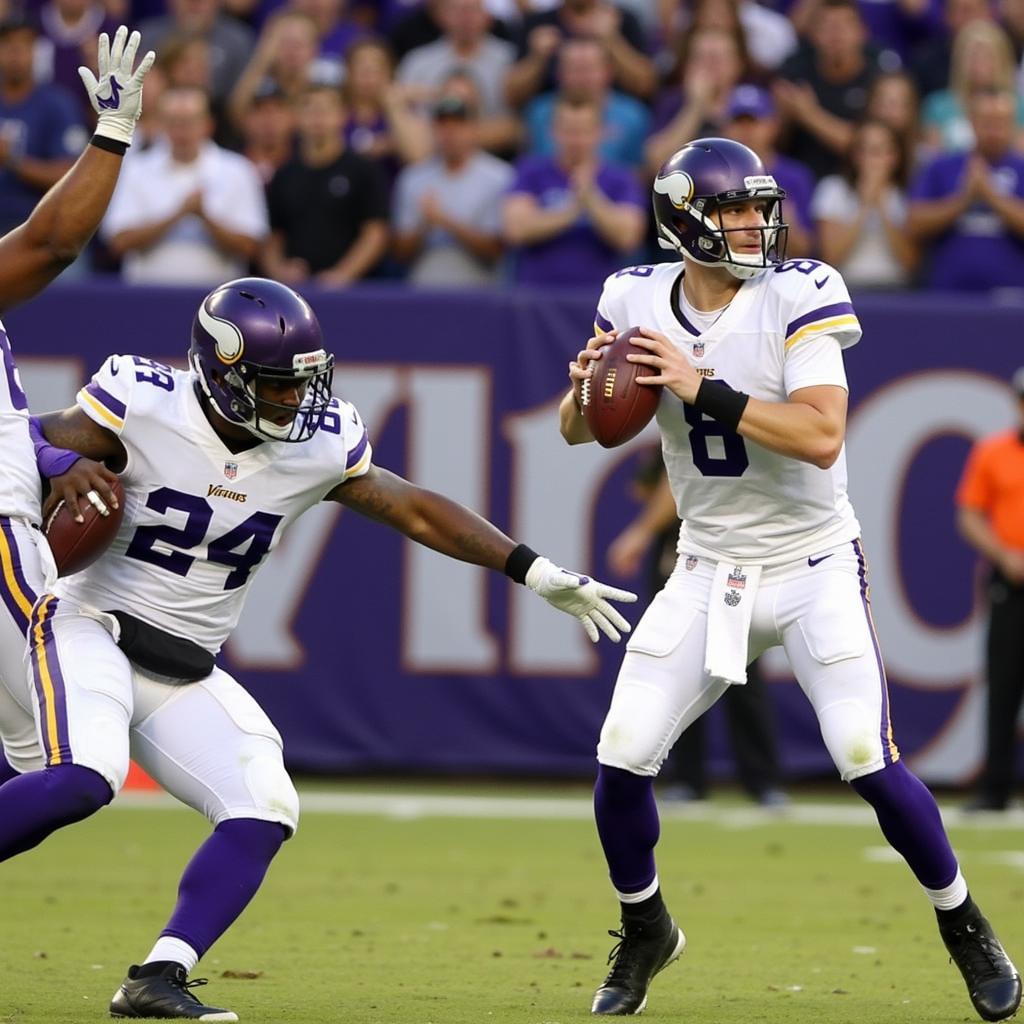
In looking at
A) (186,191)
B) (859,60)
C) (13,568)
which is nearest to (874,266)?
(859,60)

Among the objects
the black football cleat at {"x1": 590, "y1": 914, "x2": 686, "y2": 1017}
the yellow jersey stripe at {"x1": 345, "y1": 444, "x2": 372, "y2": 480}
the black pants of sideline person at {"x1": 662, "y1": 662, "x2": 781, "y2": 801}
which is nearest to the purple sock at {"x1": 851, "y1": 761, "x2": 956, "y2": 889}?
the black football cleat at {"x1": 590, "y1": 914, "x2": 686, "y2": 1017}

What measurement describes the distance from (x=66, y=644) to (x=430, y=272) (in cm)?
647

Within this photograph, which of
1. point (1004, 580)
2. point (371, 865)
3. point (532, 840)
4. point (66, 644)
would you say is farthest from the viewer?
point (1004, 580)

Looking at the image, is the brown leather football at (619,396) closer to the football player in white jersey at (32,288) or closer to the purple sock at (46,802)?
the football player in white jersey at (32,288)

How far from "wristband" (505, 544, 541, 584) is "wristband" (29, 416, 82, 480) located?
3.63 ft

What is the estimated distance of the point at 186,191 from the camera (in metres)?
10.6

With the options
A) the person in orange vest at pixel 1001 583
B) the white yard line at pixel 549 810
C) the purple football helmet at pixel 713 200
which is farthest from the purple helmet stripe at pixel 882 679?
the person in orange vest at pixel 1001 583

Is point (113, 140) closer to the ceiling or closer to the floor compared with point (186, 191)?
closer to the ceiling

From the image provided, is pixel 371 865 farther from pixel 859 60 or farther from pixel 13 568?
pixel 859 60

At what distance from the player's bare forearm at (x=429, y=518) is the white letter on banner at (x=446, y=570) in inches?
199

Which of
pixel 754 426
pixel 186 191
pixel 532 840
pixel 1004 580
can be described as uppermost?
pixel 754 426

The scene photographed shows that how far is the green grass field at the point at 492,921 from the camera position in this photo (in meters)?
4.98

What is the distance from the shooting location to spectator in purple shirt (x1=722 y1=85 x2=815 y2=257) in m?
10.2

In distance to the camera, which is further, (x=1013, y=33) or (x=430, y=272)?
(x=1013, y=33)
